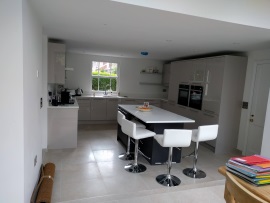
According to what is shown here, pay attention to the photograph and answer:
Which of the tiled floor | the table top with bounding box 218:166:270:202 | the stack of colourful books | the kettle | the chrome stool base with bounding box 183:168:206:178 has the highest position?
the kettle

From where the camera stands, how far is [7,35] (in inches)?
66.6

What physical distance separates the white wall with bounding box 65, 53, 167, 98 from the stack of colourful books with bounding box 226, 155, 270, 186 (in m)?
6.00

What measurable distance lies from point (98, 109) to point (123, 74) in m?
1.67

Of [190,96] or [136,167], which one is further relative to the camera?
[190,96]

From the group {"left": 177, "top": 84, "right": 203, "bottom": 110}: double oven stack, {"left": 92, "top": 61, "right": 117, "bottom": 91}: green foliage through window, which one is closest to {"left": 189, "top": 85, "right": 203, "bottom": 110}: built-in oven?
{"left": 177, "top": 84, "right": 203, "bottom": 110}: double oven stack

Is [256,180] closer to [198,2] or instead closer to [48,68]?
[198,2]

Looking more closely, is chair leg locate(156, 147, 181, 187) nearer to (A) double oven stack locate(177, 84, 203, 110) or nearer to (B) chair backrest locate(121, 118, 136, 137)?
(B) chair backrest locate(121, 118, 136, 137)

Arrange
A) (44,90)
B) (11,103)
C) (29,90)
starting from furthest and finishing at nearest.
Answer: (44,90), (29,90), (11,103)

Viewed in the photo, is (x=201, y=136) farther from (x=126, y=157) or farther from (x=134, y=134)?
(x=126, y=157)

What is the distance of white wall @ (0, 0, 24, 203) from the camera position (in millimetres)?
1691

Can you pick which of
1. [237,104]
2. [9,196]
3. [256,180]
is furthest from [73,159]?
[237,104]

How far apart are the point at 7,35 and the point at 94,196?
2120 mm

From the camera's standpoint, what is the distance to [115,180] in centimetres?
304

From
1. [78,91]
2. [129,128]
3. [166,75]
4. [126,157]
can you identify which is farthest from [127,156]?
[166,75]
